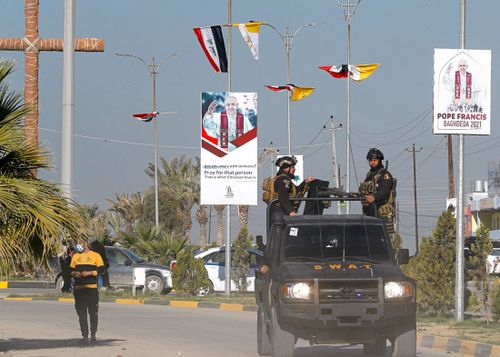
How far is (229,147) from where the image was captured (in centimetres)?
3469

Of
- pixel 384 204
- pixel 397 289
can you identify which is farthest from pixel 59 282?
pixel 397 289

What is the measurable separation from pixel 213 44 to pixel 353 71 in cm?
1466

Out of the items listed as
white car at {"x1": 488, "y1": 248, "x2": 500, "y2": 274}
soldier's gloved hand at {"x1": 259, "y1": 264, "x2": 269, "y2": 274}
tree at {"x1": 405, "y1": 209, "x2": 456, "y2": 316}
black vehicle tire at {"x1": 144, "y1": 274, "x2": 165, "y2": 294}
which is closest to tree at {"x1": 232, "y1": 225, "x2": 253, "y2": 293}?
black vehicle tire at {"x1": 144, "y1": 274, "x2": 165, "y2": 294}

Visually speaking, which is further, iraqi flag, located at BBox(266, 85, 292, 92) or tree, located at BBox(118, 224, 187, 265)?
iraqi flag, located at BBox(266, 85, 292, 92)

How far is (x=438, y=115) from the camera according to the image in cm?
2345

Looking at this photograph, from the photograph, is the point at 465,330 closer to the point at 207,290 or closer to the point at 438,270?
the point at 438,270

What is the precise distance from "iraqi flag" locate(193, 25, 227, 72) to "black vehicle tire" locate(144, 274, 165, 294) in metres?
6.77

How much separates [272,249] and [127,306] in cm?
1729

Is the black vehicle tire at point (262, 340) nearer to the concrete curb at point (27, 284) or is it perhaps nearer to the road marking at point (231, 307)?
the road marking at point (231, 307)

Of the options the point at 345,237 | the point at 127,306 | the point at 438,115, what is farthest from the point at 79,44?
the point at 345,237

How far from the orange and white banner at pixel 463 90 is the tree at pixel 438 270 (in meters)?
2.30

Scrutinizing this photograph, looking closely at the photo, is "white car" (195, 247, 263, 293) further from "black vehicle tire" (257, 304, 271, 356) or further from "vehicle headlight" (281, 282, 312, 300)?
"vehicle headlight" (281, 282, 312, 300)

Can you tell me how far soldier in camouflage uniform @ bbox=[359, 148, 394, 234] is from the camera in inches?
695

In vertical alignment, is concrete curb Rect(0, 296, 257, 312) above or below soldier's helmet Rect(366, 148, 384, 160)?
below
